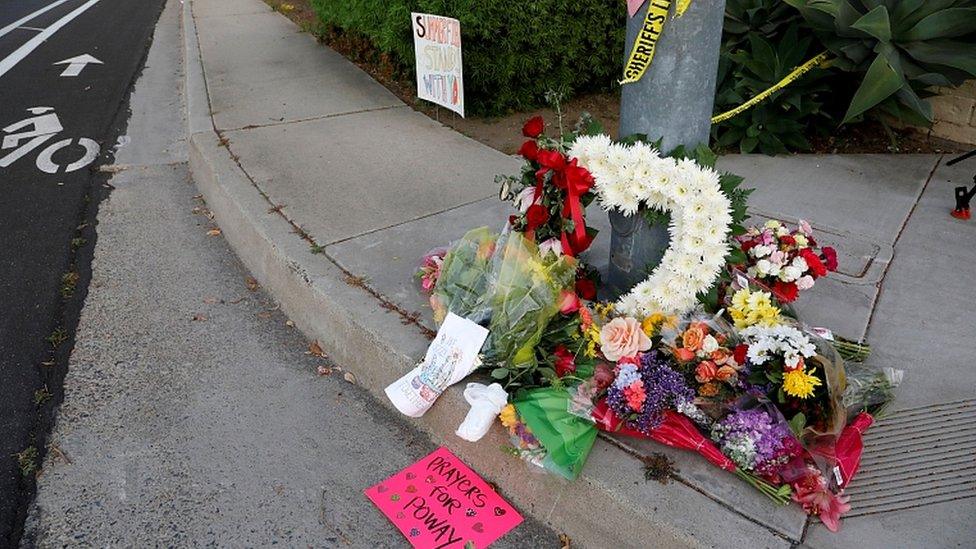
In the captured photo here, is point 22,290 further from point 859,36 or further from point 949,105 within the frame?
point 949,105

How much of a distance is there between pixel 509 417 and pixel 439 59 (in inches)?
146

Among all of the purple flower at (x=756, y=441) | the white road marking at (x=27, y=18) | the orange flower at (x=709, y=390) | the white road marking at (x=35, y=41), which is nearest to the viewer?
the purple flower at (x=756, y=441)

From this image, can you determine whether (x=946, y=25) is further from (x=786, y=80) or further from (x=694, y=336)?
(x=694, y=336)

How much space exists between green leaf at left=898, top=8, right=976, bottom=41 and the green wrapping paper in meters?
3.57

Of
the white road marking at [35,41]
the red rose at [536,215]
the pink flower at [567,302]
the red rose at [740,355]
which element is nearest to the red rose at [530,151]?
the red rose at [536,215]

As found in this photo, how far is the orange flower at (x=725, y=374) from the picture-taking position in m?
2.58

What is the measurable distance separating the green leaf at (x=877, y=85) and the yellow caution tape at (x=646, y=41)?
240 centimetres

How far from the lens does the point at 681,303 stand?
9.36ft

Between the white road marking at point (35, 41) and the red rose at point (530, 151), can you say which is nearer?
the red rose at point (530, 151)

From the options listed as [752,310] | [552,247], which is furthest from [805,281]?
[552,247]

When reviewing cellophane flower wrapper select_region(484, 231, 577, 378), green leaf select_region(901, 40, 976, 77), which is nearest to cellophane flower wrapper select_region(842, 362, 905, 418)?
cellophane flower wrapper select_region(484, 231, 577, 378)

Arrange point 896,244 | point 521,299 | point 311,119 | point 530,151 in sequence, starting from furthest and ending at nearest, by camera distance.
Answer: point 311,119, point 896,244, point 530,151, point 521,299

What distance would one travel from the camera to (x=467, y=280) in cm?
319

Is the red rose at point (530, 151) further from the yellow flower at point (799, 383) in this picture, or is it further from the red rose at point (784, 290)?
the yellow flower at point (799, 383)
